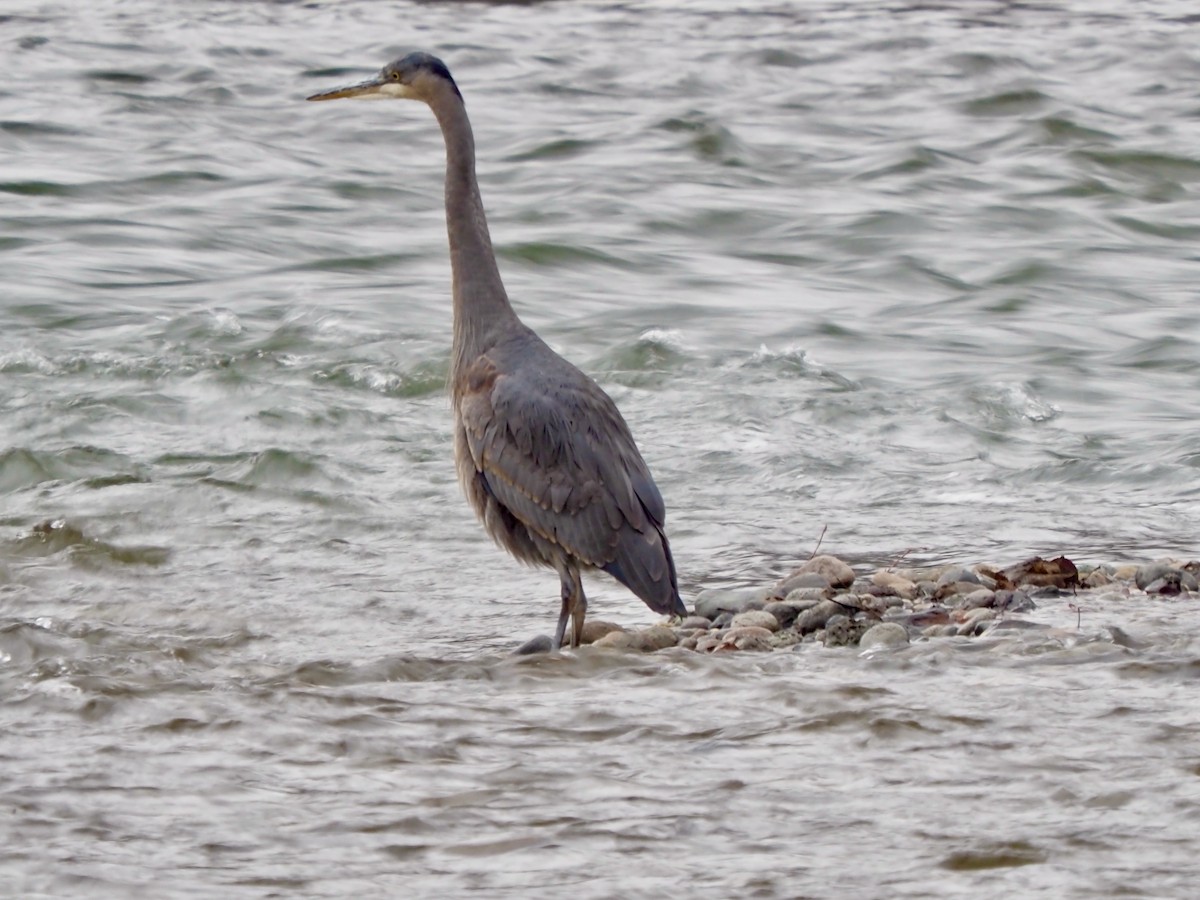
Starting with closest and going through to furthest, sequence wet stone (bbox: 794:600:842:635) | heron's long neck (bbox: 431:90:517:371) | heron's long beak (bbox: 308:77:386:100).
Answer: wet stone (bbox: 794:600:842:635)
heron's long neck (bbox: 431:90:517:371)
heron's long beak (bbox: 308:77:386:100)

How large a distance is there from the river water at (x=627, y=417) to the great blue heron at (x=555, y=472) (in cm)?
38

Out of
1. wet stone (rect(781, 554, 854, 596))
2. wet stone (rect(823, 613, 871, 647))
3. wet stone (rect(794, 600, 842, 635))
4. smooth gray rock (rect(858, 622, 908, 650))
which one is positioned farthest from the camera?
wet stone (rect(781, 554, 854, 596))

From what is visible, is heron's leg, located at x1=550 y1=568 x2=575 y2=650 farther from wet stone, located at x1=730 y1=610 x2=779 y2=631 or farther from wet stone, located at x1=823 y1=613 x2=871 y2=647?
wet stone, located at x1=823 y1=613 x2=871 y2=647

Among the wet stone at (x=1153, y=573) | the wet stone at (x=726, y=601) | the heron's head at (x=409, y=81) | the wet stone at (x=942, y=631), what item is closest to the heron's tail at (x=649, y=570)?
the wet stone at (x=726, y=601)

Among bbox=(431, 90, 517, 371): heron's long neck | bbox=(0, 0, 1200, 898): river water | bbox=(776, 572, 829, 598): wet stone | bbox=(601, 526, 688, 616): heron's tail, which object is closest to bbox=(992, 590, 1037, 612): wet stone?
bbox=(0, 0, 1200, 898): river water

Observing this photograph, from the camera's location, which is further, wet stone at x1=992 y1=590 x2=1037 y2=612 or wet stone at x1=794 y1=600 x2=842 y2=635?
wet stone at x1=992 y1=590 x2=1037 y2=612

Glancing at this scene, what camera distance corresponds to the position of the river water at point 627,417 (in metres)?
4.70

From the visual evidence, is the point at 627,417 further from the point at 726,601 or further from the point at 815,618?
the point at 815,618

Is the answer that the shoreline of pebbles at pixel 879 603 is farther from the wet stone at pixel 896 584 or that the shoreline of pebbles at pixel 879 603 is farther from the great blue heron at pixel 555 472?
the great blue heron at pixel 555 472

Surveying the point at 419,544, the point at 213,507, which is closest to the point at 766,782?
the point at 419,544

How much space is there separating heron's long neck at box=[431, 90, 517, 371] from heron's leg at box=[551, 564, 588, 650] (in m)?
1.09

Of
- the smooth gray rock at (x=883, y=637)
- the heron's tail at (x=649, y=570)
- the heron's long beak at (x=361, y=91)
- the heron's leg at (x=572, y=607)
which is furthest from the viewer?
the heron's long beak at (x=361, y=91)

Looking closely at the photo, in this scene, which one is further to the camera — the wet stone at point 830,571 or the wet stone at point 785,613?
the wet stone at point 830,571

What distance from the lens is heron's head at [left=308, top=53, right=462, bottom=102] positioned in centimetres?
799
